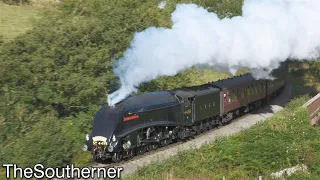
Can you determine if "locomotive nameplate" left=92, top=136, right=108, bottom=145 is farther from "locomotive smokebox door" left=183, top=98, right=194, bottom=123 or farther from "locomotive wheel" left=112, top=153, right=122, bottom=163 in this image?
"locomotive smokebox door" left=183, top=98, right=194, bottom=123

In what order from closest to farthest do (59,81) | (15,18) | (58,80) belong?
1. (59,81)
2. (58,80)
3. (15,18)

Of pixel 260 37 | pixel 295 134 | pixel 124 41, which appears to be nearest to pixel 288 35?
pixel 260 37

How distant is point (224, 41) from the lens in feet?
94.0

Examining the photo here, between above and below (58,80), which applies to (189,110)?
below

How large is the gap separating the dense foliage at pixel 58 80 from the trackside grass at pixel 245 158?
17.4 ft

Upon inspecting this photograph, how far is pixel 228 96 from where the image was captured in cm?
3544

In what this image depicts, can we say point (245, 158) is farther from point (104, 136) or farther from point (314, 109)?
point (314, 109)

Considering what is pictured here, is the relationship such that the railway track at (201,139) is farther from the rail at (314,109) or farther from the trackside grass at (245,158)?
the rail at (314,109)

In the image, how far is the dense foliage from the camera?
2281cm

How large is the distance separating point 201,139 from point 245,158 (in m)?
6.38

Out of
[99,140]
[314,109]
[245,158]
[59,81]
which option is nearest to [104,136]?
[99,140]

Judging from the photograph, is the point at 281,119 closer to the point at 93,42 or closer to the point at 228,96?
the point at 228,96

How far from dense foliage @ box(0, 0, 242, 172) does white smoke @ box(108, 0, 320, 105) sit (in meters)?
3.05

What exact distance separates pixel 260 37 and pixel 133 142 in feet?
40.0
